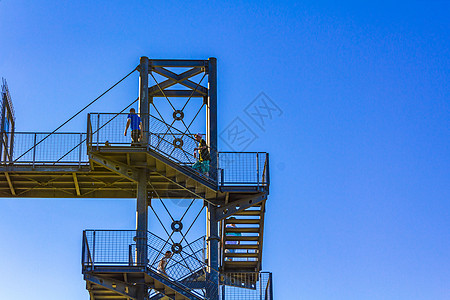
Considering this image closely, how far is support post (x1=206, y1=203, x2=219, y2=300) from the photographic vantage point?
142ft

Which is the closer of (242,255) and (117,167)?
(117,167)

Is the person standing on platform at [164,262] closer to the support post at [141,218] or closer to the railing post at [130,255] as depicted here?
the support post at [141,218]

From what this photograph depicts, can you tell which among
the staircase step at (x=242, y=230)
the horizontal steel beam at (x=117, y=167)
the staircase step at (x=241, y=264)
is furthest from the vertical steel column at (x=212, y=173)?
the horizontal steel beam at (x=117, y=167)

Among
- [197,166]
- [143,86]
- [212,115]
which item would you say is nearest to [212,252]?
[197,166]

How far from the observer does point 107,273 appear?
42312mm

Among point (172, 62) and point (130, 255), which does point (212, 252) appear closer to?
point (130, 255)

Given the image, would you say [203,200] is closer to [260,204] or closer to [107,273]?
[260,204]

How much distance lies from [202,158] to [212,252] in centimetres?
351

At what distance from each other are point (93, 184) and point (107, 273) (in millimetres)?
5685

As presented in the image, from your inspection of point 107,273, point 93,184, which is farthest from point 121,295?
point 93,184

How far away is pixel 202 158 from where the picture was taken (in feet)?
147

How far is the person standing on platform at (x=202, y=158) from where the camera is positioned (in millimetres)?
44562

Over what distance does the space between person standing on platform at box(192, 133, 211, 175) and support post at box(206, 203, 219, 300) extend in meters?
1.42

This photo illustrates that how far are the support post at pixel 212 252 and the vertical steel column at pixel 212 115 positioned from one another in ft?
5.07
